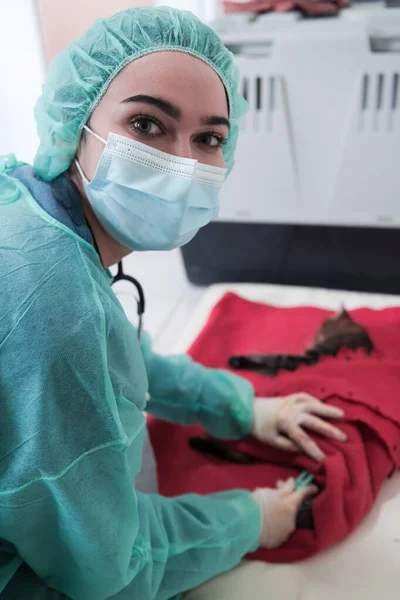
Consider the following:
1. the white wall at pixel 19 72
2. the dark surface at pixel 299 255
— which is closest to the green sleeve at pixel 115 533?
the white wall at pixel 19 72

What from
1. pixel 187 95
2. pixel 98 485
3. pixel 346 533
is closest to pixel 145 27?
pixel 187 95

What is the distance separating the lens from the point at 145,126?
2.10 ft

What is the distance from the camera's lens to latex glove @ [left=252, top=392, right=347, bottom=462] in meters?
0.90

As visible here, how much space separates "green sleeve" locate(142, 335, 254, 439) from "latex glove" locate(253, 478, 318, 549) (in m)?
0.15

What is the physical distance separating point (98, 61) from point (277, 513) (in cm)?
69

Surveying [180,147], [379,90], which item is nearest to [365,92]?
[379,90]

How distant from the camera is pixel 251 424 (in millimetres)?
969

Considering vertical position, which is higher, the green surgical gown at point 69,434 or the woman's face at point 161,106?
the woman's face at point 161,106

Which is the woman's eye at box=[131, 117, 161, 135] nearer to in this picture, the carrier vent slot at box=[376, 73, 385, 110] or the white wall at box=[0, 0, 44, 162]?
the white wall at box=[0, 0, 44, 162]

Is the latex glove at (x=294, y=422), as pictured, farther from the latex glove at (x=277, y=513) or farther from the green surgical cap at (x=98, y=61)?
the green surgical cap at (x=98, y=61)

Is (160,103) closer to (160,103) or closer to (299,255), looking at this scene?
(160,103)

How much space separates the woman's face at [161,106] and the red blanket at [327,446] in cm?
55

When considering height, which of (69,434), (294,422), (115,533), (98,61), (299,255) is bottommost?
(299,255)

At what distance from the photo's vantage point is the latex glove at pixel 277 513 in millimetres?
814
